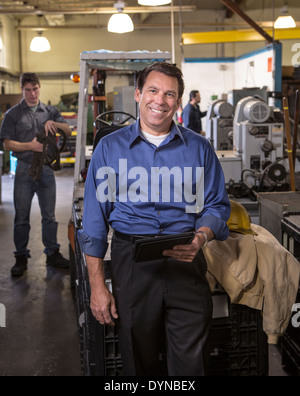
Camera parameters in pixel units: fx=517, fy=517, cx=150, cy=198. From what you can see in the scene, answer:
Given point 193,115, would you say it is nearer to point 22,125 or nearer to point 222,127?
point 222,127

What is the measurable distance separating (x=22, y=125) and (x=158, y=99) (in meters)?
2.82

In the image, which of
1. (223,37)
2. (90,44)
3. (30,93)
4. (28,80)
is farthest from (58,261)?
(90,44)

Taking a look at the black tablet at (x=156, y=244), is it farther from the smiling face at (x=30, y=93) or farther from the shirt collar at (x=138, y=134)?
the smiling face at (x=30, y=93)

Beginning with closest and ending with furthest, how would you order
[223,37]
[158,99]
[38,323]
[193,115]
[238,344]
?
[158,99] < [238,344] < [38,323] < [193,115] < [223,37]

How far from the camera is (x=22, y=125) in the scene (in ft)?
14.4

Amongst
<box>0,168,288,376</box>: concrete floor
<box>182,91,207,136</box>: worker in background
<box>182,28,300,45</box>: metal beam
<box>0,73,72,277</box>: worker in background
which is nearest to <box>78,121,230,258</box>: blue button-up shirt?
<box>0,168,288,376</box>: concrete floor

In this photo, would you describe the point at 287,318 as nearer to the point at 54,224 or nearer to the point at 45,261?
the point at 54,224

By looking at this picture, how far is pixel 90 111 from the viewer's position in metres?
11.7

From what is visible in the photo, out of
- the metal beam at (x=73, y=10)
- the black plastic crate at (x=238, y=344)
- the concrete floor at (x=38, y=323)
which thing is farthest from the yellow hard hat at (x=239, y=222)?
the metal beam at (x=73, y=10)

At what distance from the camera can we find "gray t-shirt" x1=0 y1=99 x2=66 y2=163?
14.3ft

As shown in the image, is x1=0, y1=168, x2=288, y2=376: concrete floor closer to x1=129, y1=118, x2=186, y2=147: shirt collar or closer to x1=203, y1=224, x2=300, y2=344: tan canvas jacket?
x1=203, y1=224, x2=300, y2=344: tan canvas jacket

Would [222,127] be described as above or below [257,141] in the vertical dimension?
above
